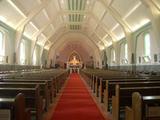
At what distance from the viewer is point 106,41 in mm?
33844

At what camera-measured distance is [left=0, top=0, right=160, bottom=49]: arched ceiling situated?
17109mm

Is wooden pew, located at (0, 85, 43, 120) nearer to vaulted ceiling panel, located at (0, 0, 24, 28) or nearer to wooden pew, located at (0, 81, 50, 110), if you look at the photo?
wooden pew, located at (0, 81, 50, 110)

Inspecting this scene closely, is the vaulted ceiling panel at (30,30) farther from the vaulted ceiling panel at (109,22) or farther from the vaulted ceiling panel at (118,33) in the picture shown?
the vaulted ceiling panel at (118,33)

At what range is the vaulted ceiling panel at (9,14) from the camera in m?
15.7

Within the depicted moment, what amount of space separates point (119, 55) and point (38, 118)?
2244 cm

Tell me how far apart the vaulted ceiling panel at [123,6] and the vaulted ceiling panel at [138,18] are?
42 centimetres

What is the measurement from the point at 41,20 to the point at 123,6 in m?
8.45

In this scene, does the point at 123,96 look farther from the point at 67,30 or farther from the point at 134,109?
the point at 67,30

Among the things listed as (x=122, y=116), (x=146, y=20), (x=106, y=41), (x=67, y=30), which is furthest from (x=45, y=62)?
(x=122, y=116)

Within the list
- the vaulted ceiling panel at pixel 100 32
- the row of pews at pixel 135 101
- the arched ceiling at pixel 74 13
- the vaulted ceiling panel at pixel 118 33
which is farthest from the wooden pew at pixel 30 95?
the vaulted ceiling panel at pixel 100 32

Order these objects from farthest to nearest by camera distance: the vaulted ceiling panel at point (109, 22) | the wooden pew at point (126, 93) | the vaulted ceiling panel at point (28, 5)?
1. the vaulted ceiling panel at point (109, 22)
2. the vaulted ceiling panel at point (28, 5)
3. the wooden pew at point (126, 93)

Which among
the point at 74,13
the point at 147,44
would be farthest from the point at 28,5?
the point at 147,44

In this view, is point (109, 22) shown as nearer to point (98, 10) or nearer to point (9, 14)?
point (98, 10)

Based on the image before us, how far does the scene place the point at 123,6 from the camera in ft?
62.3
